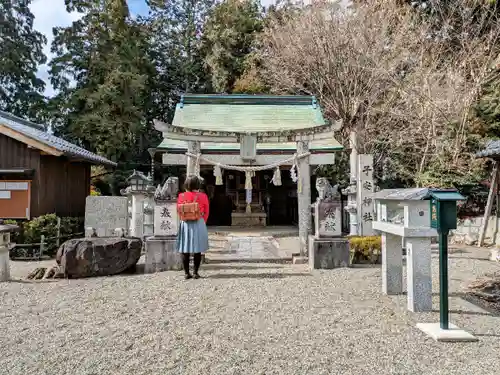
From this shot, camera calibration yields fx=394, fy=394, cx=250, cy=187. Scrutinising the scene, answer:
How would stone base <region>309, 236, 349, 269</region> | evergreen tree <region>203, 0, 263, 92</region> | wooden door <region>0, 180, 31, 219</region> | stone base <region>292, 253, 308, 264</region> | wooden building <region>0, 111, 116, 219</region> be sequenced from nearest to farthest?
stone base <region>309, 236, 349, 269</region> → stone base <region>292, 253, 308, 264</region> → wooden building <region>0, 111, 116, 219</region> → wooden door <region>0, 180, 31, 219</region> → evergreen tree <region>203, 0, 263, 92</region>

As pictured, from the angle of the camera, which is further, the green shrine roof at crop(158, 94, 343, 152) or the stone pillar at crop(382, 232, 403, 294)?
the green shrine roof at crop(158, 94, 343, 152)

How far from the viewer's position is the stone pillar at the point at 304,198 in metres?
9.22

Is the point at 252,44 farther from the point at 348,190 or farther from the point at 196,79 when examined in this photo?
the point at 348,190

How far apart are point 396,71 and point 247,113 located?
23.6ft

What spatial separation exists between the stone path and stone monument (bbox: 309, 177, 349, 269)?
1.33 meters

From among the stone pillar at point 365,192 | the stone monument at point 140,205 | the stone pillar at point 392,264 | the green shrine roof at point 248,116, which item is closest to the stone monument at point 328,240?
the stone pillar at point 392,264

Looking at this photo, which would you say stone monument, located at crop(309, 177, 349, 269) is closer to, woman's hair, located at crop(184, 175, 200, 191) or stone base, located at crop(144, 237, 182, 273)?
woman's hair, located at crop(184, 175, 200, 191)

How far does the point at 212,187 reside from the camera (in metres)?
18.4

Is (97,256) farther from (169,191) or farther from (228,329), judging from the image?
(228,329)

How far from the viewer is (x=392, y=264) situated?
19.3ft

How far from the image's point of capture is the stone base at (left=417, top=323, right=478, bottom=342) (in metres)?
3.98

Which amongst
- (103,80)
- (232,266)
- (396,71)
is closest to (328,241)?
(232,266)

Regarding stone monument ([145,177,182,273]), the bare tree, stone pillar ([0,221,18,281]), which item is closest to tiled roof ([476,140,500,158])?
the bare tree

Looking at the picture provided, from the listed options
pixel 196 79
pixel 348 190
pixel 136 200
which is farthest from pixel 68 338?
pixel 196 79
